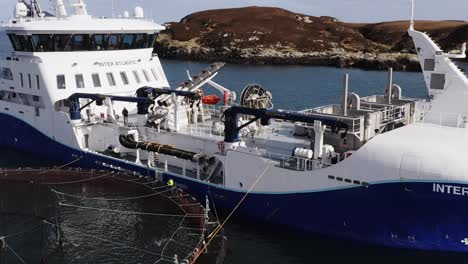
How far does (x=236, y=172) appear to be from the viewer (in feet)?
57.7

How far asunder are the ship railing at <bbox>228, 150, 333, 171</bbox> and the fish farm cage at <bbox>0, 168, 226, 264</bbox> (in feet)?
9.94

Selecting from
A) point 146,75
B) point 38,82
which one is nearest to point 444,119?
point 146,75

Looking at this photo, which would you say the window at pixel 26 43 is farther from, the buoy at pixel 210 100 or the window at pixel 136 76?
the buoy at pixel 210 100

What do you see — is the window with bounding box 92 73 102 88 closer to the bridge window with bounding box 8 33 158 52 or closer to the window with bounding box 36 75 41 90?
the bridge window with bounding box 8 33 158 52

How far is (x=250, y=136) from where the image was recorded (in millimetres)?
19938

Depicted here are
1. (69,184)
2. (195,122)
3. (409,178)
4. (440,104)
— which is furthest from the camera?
(195,122)

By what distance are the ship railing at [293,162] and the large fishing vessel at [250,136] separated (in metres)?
0.04

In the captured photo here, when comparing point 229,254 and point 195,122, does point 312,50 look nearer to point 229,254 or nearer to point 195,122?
point 195,122

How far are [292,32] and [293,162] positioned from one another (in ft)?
310

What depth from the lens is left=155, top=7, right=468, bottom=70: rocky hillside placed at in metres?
90.1

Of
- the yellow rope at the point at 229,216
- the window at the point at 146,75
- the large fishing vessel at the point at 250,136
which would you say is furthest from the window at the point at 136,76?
the yellow rope at the point at 229,216

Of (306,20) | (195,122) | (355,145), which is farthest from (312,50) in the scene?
(355,145)

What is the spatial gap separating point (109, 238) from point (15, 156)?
1385 centimetres

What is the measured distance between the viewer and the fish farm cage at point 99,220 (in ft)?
46.9
